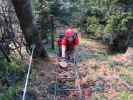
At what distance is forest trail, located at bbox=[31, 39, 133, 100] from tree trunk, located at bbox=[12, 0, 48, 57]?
48 centimetres

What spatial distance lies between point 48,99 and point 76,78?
1.57m

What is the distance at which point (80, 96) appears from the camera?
7.91 m

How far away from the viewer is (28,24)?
30.8 ft

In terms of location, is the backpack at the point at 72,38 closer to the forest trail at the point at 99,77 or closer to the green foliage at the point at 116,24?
the forest trail at the point at 99,77

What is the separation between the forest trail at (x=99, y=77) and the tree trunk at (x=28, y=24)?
483 mm

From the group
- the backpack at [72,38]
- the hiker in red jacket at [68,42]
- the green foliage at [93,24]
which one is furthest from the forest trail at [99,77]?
the green foliage at [93,24]

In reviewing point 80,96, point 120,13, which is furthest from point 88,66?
point 120,13

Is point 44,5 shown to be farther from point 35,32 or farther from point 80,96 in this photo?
point 80,96

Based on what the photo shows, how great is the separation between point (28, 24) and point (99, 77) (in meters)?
2.47

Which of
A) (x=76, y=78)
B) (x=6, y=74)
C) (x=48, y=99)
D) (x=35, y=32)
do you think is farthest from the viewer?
(x=35, y=32)

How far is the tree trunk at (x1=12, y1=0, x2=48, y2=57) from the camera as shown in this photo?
8.47 meters

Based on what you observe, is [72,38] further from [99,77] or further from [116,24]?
[116,24]

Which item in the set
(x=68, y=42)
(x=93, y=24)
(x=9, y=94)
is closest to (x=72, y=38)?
(x=68, y=42)

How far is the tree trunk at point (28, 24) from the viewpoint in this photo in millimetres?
8469
